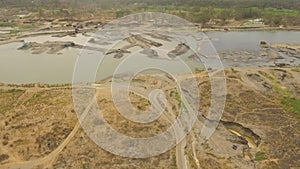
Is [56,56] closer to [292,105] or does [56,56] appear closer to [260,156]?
[292,105]

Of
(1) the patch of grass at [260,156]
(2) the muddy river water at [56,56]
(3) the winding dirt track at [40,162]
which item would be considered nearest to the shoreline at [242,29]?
(2) the muddy river water at [56,56]

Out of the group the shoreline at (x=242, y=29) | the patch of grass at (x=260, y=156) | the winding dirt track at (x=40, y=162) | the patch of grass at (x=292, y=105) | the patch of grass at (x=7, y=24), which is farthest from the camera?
the patch of grass at (x=7, y=24)

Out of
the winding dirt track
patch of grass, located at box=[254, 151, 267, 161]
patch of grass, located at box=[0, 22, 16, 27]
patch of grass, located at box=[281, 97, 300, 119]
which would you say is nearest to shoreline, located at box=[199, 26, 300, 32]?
patch of grass, located at box=[281, 97, 300, 119]

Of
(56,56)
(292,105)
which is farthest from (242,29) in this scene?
(292,105)

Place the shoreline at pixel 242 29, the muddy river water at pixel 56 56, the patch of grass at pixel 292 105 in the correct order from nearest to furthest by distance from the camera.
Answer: the patch of grass at pixel 292 105 → the muddy river water at pixel 56 56 → the shoreline at pixel 242 29

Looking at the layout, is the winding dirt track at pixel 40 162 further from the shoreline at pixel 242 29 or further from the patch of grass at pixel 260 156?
the shoreline at pixel 242 29

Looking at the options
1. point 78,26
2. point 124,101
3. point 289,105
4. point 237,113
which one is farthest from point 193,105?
point 78,26
